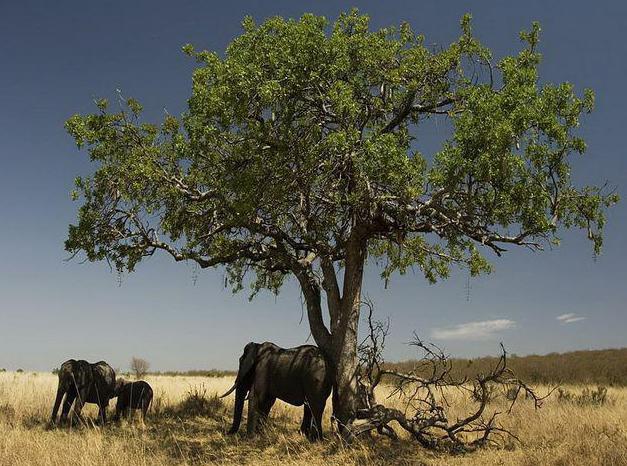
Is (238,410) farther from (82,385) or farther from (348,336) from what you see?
(82,385)

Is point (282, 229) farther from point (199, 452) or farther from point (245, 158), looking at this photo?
point (199, 452)

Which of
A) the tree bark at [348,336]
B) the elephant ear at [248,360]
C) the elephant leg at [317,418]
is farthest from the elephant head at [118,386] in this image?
the tree bark at [348,336]

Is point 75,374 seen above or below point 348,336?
below

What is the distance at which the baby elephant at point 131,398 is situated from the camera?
17.5m

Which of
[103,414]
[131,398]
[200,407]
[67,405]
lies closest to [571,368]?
[200,407]

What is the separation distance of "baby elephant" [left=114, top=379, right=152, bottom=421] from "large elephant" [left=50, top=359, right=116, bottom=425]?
38 centimetres

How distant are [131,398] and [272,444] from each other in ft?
20.2

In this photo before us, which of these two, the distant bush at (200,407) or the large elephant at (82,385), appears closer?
the large elephant at (82,385)

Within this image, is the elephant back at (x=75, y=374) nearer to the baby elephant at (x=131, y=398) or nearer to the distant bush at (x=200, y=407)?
the baby elephant at (x=131, y=398)

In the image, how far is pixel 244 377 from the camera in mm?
15836

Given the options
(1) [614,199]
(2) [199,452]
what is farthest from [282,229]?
(1) [614,199]

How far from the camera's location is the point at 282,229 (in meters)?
17.3

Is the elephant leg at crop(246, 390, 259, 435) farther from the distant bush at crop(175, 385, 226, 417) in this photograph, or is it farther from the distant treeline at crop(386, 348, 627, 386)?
the distant treeline at crop(386, 348, 627, 386)

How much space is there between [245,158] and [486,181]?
5.64 metres
